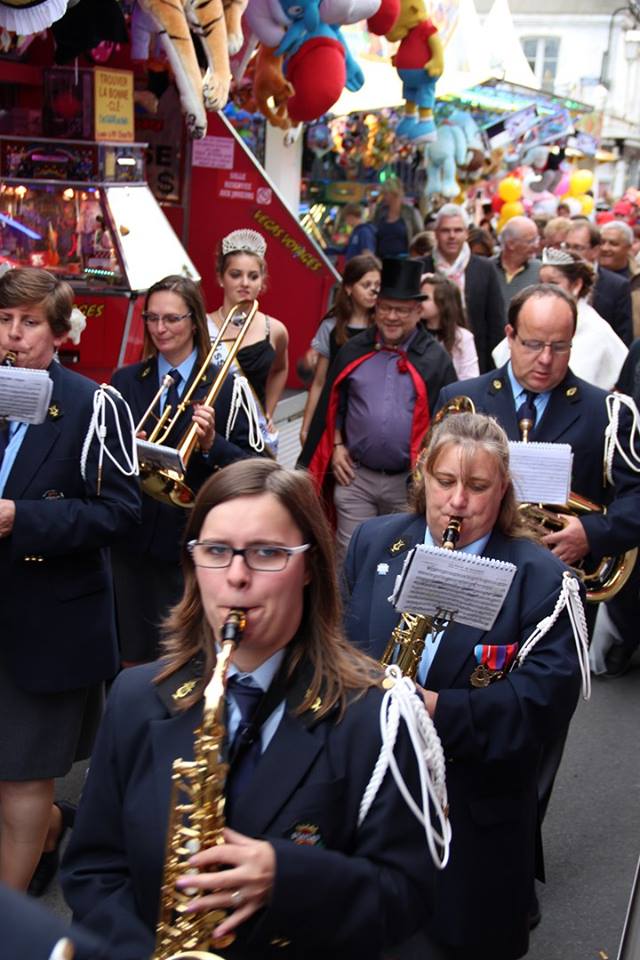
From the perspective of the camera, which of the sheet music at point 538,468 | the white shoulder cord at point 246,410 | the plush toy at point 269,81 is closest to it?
the sheet music at point 538,468

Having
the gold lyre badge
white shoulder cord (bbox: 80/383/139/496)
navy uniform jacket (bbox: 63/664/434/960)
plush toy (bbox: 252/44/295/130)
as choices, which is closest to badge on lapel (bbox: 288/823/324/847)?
navy uniform jacket (bbox: 63/664/434/960)

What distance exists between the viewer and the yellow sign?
8266mm

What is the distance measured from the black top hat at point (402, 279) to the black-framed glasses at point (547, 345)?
1.55 meters

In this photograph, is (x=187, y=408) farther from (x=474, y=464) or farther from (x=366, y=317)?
(x=366, y=317)

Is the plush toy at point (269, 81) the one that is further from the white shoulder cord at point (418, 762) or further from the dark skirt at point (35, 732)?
the white shoulder cord at point (418, 762)

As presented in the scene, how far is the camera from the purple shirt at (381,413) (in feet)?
19.9

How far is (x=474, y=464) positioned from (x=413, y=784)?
1197mm

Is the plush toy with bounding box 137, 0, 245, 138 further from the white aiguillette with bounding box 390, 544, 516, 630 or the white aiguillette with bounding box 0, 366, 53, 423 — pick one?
the white aiguillette with bounding box 390, 544, 516, 630

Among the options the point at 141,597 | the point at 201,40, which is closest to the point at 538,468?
the point at 141,597

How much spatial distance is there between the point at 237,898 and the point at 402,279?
4.42 meters

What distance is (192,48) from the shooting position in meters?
7.23

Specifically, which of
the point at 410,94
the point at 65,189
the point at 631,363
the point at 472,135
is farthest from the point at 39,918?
the point at 472,135

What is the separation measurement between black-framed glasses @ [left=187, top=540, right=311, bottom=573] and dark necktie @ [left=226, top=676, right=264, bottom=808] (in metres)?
0.20

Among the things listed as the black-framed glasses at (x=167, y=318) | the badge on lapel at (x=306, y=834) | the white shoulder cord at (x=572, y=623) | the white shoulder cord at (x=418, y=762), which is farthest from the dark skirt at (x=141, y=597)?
the badge on lapel at (x=306, y=834)
